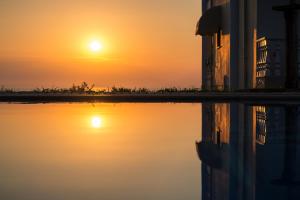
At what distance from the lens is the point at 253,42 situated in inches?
739

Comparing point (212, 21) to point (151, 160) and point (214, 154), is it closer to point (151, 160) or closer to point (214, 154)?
point (214, 154)

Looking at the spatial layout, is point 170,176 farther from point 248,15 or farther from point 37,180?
point 248,15

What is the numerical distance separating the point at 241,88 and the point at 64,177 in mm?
16988

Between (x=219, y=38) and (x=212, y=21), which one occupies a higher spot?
(x=212, y=21)

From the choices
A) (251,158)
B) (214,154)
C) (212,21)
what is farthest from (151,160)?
(212,21)

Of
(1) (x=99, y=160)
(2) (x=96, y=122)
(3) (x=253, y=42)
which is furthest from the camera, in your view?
(3) (x=253, y=42)

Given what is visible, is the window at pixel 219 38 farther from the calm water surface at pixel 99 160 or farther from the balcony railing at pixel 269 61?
the calm water surface at pixel 99 160

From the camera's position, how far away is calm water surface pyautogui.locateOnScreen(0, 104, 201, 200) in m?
3.12

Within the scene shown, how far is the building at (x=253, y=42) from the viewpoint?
55.5ft

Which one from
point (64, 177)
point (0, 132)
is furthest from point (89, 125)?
point (64, 177)

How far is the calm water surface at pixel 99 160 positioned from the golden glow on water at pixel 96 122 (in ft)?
0.06

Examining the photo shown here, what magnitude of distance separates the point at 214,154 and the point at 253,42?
48.1 ft

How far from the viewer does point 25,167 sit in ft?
13.6

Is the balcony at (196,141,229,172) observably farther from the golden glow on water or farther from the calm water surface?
the golden glow on water
